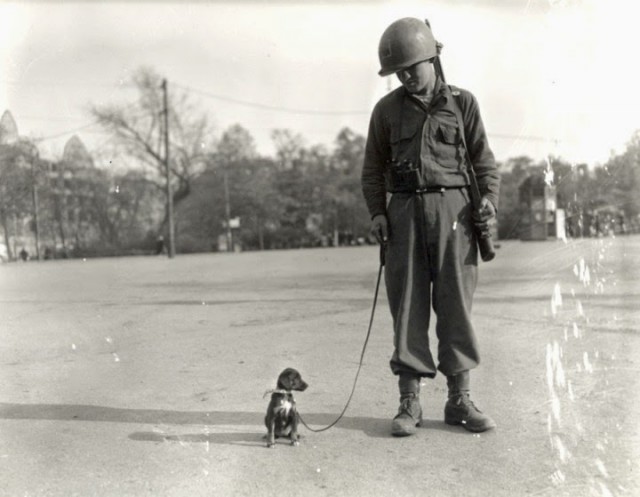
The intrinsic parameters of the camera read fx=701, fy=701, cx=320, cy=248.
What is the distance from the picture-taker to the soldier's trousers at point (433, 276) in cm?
354

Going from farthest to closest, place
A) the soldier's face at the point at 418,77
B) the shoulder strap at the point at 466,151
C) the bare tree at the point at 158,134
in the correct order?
the bare tree at the point at 158,134 → the shoulder strap at the point at 466,151 → the soldier's face at the point at 418,77

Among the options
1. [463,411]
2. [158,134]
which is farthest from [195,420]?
[158,134]

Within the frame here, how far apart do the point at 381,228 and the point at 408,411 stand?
0.94 meters

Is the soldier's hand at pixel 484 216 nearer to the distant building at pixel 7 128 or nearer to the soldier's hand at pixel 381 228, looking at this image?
the soldier's hand at pixel 381 228

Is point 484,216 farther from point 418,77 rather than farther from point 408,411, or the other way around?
point 408,411

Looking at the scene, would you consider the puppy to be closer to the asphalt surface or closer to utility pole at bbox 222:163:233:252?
the asphalt surface

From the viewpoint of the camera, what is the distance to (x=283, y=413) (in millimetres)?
3230

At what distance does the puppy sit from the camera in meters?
3.23

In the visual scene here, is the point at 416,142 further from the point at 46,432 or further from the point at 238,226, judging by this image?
the point at 238,226

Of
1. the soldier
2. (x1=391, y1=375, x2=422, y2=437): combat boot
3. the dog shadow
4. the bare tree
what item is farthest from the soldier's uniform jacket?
the bare tree

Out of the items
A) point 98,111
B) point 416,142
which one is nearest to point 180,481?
point 416,142

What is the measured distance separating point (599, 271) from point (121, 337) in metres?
8.64

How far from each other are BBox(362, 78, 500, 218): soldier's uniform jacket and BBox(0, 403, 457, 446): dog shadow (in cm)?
111

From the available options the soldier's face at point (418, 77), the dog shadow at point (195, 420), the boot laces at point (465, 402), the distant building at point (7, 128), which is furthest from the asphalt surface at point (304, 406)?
the distant building at point (7, 128)
